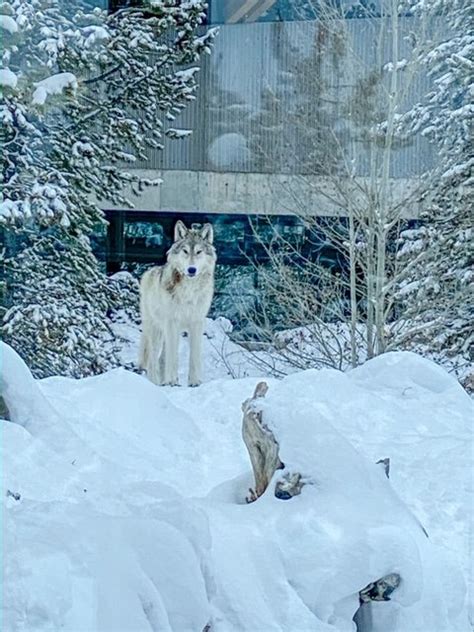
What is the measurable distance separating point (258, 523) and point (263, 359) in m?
2.51

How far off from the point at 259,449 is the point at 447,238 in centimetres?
260

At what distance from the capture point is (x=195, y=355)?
3.90m

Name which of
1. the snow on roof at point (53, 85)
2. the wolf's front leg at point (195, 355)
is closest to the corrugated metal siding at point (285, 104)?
the snow on roof at point (53, 85)

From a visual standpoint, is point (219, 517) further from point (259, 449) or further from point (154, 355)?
point (154, 355)

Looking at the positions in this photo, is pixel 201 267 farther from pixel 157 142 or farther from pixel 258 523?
pixel 258 523

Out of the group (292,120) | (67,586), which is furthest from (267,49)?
(67,586)

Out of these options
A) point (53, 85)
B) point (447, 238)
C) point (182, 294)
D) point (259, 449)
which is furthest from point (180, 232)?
point (259, 449)

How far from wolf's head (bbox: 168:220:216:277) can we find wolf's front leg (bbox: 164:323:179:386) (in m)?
0.30

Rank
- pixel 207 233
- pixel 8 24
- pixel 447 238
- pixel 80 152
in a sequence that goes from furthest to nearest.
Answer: pixel 447 238
pixel 80 152
pixel 207 233
pixel 8 24

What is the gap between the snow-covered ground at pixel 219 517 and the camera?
128cm

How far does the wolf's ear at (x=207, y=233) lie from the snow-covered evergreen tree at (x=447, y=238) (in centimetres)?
97

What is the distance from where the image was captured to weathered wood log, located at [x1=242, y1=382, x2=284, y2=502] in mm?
1834

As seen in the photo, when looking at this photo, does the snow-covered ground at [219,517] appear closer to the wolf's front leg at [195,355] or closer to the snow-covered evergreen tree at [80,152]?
the wolf's front leg at [195,355]

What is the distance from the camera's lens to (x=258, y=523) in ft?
5.43
